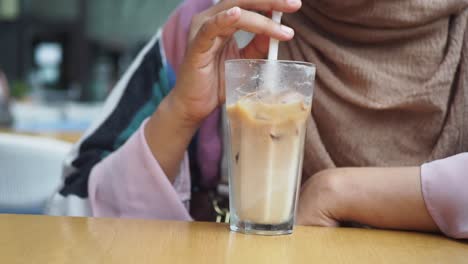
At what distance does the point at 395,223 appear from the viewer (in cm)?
82

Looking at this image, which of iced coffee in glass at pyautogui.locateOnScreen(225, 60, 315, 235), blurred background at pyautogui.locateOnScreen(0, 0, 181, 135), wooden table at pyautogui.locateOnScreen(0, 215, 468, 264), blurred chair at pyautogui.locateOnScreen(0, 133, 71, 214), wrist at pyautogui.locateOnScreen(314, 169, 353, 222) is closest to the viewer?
wooden table at pyautogui.locateOnScreen(0, 215, 468, 264)

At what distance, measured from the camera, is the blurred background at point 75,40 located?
31.7ft

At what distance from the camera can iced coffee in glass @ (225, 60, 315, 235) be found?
2.41 feet

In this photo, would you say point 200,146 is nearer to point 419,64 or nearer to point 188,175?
point 188,175

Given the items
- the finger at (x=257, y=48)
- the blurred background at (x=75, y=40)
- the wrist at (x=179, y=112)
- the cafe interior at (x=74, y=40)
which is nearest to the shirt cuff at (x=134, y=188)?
the wrist at (x=179, y=112)

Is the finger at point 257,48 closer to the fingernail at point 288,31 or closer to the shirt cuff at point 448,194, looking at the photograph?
the fingernail at point 288,31

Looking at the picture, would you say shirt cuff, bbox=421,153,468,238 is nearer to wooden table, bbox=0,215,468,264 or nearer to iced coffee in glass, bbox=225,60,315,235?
wooden table, bbox=0,215,468,264

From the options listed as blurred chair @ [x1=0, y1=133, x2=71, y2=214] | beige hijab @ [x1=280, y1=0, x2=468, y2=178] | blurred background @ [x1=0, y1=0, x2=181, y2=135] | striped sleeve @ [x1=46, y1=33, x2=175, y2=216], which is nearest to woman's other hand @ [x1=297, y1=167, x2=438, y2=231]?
beige hijab @ [x1=280, y1=0, x2=468, y2=178]

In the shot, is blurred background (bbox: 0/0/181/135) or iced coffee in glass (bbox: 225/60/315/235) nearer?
iced coffee in glass (bbox: 225/60/315/235)

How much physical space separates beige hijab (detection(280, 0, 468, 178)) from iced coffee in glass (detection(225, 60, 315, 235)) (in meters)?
0.22

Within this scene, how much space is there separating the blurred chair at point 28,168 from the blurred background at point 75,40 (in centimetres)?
702

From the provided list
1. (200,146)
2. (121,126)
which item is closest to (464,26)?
(200,146)

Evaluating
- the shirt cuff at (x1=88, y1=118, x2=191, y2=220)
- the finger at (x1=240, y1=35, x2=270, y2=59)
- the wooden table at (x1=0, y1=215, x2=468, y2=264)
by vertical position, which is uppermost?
the finger at (x1=240, y1=35, x2=270, y2=59)

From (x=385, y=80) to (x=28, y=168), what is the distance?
1.60m
